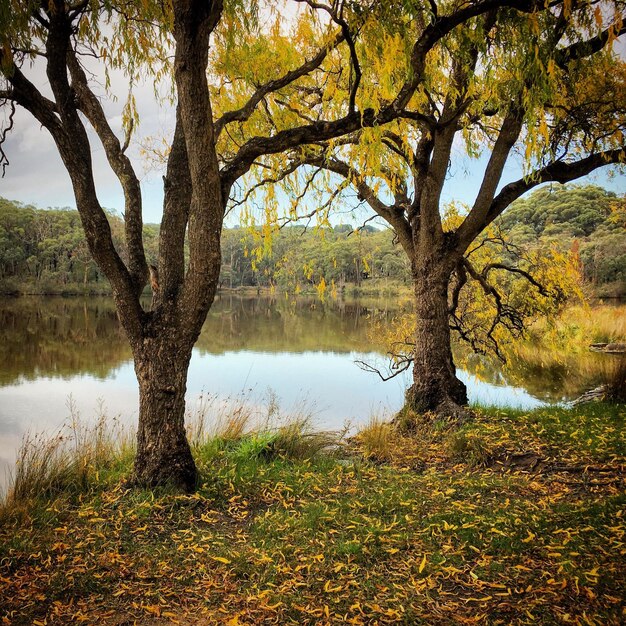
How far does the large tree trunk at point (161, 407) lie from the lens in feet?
13.0

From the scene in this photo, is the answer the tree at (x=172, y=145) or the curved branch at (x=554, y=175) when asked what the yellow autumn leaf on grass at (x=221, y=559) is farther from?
the curved branch at (x=554, y=175)

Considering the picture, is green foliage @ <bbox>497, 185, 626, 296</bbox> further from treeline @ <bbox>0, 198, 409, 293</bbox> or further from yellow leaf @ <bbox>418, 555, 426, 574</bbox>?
yellow leaf @ <bbox>418, 555, 426, 574</bbox>

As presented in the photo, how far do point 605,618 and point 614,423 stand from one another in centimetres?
403

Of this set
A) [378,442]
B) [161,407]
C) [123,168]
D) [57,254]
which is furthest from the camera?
[57,254]

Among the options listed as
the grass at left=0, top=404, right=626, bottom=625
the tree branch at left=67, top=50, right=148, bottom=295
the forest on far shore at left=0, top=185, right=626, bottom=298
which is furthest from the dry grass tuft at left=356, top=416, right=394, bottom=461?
the forest on far shore at left=0, top=185, right=626, bottom=298

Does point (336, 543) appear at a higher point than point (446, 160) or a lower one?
lower

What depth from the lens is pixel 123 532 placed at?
11.2ft

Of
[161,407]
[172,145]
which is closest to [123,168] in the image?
[172,145]

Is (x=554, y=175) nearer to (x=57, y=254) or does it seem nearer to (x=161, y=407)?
(x=161, y=407)

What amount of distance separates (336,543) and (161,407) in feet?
5.73

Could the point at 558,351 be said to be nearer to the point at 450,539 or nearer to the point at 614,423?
the point at 614,423

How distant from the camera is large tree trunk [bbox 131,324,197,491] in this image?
3957 mm

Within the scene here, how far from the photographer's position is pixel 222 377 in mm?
13969

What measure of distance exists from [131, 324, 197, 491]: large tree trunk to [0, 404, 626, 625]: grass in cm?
19
